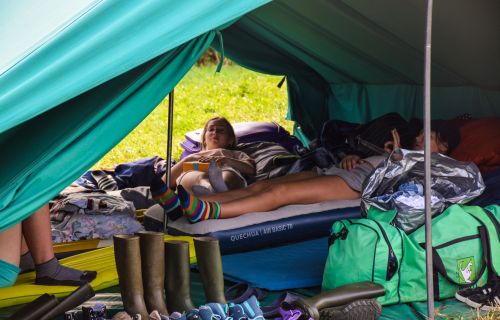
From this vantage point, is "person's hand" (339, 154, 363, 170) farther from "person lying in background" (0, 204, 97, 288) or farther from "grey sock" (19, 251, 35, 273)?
"grey sock" (19, 251, 35, 273)

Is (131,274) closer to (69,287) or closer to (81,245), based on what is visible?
(69,287)

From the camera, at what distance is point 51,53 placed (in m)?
2.54

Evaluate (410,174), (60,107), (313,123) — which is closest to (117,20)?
(60,107)

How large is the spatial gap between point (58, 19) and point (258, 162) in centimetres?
284

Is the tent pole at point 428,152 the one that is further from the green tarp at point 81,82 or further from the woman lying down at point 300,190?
the woman lying down at point 300,190

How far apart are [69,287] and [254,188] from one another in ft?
5.15

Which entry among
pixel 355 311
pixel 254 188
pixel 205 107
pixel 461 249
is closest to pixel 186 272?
pixel 355 311

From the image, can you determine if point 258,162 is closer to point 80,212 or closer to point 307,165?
point 307,165

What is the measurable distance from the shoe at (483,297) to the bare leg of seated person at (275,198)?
1.21m

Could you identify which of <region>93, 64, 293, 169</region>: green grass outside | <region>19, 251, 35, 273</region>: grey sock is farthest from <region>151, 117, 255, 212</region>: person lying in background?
<region>93, 64, 293, 169</region>: green grass outside

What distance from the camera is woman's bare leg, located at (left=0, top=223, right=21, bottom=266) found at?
3.01 meters

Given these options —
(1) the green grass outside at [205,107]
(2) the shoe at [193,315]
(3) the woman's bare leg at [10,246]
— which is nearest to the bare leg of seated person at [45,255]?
(3) the woman's bare leg at [10,246]

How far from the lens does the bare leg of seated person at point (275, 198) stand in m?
4.10

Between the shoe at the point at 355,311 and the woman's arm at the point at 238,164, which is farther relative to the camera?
the woman's arm at the point at 238,164
